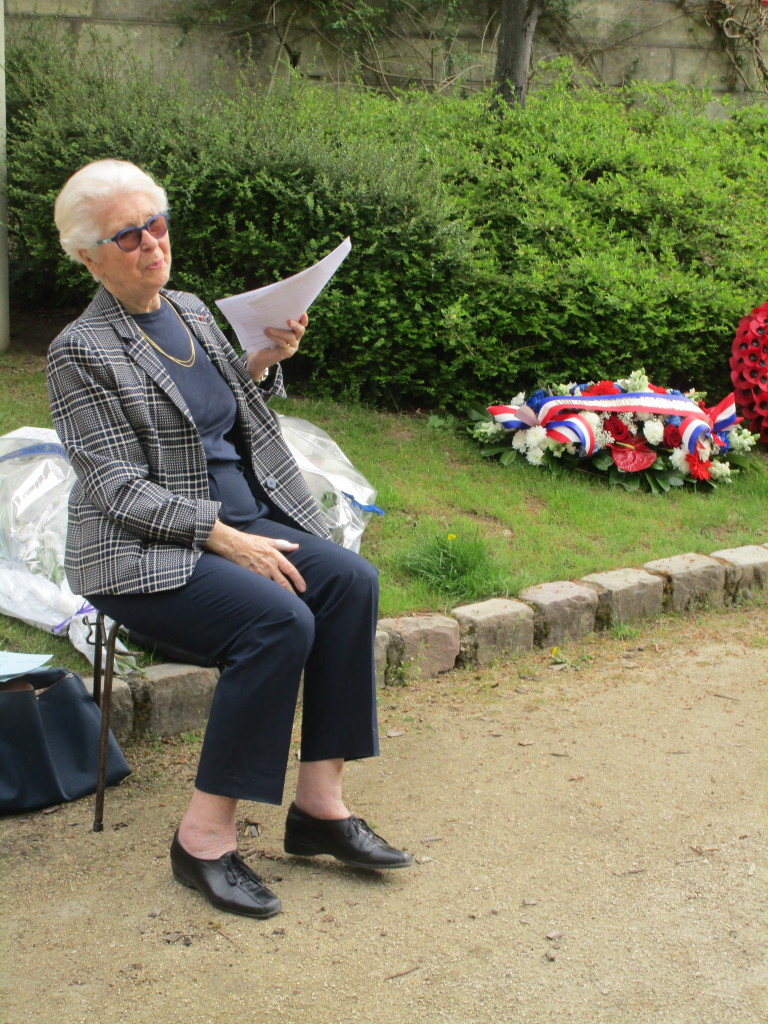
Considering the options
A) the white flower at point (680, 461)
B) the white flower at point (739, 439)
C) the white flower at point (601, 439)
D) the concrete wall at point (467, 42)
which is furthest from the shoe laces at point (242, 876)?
the concrete wall at point (467, 42)

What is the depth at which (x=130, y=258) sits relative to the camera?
2844 mm

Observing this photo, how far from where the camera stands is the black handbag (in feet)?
9.71

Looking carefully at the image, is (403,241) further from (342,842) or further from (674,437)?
(342,842)

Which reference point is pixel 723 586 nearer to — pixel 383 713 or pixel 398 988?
pixel 383 713

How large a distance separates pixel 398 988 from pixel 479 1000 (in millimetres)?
176

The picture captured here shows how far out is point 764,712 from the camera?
3928 mm

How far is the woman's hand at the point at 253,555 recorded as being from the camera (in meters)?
2.79

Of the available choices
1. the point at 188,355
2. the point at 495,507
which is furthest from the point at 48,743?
the point at 495,507

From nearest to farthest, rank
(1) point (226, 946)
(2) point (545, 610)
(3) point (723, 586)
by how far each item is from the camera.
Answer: (1) point (226, 946), (2) point (545, 610), (3) point (723, 586)

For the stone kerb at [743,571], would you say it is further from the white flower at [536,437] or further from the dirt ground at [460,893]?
the dirt ground at [460,893]

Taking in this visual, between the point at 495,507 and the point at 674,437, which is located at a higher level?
the point at 674,437

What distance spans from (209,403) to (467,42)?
959 centimetres

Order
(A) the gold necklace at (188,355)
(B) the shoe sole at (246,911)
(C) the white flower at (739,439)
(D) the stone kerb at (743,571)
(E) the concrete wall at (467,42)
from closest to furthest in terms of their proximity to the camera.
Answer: (B) the shoe sole at (246,911), (A) the gold necklace at (188,355), (D) the stone kerb at (743,571), (C) the white flower at (739,439), (E) the concrete wall at (467,42)

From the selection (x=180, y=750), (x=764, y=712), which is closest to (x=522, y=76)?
(x=764, y=712)
